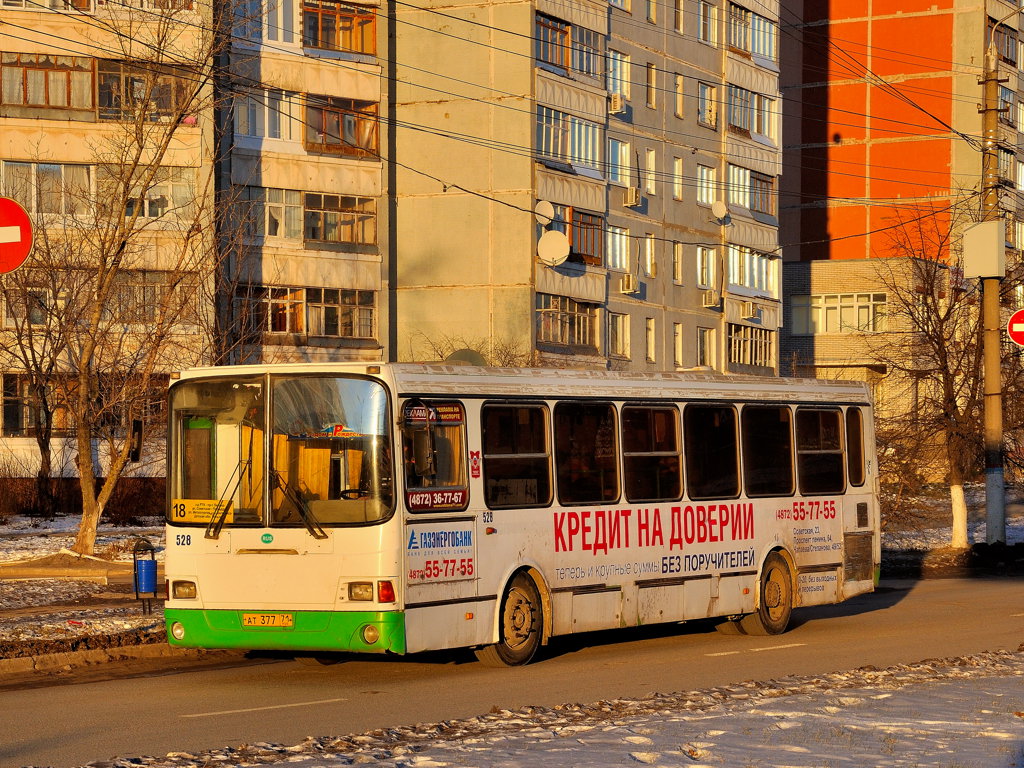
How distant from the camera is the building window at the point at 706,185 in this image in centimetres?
6669

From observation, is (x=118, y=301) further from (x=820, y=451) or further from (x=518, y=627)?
(x=518, y=627)

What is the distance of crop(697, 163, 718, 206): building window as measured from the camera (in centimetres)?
6669

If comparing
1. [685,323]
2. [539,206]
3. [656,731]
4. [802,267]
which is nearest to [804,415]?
[656,731]

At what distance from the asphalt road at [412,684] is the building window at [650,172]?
4381 cm

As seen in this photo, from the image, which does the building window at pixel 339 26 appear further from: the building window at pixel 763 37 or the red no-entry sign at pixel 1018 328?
the red no-entry sign at pixel 1018 328

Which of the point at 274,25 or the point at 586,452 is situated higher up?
the point at 274,25

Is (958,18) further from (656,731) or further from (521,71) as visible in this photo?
(656,731)

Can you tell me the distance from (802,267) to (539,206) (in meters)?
27.0

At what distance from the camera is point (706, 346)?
67.3m

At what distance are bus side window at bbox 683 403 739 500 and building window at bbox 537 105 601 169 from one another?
3959 centimetres

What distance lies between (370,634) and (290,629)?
72cm

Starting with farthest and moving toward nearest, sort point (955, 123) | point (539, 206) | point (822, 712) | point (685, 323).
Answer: point (955, 123) < point (685, 323) < point (539, 206) < point (822, 712)

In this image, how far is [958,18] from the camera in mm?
79625

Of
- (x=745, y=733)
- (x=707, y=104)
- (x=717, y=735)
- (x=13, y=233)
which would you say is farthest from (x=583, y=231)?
(x=717, y=735)
